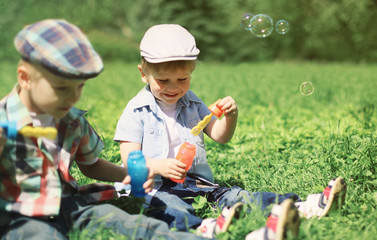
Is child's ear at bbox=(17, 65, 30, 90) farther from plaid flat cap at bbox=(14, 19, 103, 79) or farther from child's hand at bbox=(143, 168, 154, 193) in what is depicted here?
child's hand at bbox=(143, 168, 154, 193)

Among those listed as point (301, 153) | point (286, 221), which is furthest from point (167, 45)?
point (301, 153)

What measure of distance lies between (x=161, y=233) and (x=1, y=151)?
2.69 ft

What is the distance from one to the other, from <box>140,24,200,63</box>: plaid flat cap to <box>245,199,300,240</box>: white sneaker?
1.02 m

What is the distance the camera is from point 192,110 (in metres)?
2.80

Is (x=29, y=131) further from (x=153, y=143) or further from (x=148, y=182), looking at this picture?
(x=153, y=143)

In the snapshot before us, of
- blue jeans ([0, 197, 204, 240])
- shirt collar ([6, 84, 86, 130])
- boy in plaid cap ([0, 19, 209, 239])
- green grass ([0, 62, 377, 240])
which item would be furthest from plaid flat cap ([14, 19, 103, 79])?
green grass ([0, 62, 377, 240])

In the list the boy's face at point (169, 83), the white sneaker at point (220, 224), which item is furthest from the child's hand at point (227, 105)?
the white sneaker at point (220, 224)

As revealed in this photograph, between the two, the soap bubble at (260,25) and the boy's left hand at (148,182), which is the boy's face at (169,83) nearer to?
the boy's left hand at (148,182)

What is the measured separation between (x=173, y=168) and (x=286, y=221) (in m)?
0.72

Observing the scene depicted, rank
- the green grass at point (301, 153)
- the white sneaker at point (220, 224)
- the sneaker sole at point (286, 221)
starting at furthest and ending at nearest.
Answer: the green grass at point (301, 153) → the white sneaker at point (220, 224) → the sneaker sole at point (286, 221)

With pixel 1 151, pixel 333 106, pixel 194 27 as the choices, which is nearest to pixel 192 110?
pixel 1 151

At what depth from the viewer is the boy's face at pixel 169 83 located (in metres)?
2.53

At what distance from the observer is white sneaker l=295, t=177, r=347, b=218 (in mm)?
2303

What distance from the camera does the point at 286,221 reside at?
6.14 feet
